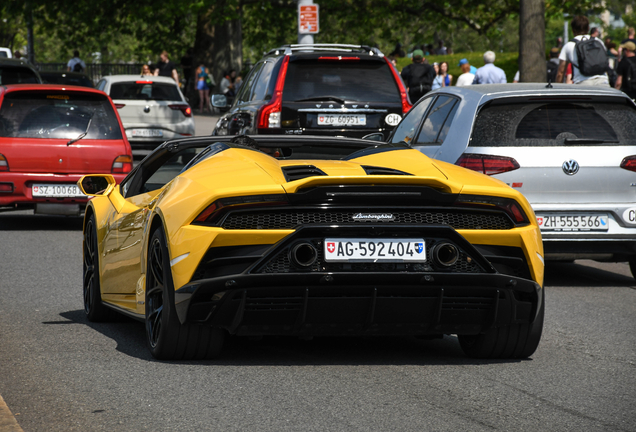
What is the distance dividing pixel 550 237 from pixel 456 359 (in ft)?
9.88

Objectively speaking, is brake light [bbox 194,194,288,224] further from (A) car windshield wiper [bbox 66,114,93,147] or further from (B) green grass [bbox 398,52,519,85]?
(B) green grass [bbox 398,52,519,85]

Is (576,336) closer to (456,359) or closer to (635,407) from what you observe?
(456,359)

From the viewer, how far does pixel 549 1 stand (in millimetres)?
34344

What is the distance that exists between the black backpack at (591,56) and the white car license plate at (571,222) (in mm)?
7317

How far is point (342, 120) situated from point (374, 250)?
7.42 meters

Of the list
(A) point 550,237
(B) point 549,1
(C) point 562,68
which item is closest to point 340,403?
(A) point 550,237

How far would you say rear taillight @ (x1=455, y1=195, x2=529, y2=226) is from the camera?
17.1 feet

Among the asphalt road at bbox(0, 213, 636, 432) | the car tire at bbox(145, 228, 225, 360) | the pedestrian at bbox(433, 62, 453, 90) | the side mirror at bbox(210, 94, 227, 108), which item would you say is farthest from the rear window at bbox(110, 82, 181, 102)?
the car tire at bbox(145, 228, 225, 360)

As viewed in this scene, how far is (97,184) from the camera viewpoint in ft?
23.7

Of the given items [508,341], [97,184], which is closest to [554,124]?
[508,341]

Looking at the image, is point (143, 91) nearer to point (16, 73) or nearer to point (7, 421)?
point (16, 73)

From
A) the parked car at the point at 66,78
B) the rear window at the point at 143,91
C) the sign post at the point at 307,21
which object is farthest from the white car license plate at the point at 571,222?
the parked car at the point at 66,78

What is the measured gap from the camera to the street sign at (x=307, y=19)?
20812mm

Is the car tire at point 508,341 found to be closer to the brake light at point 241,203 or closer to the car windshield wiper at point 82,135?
the brake light at point 241,203
